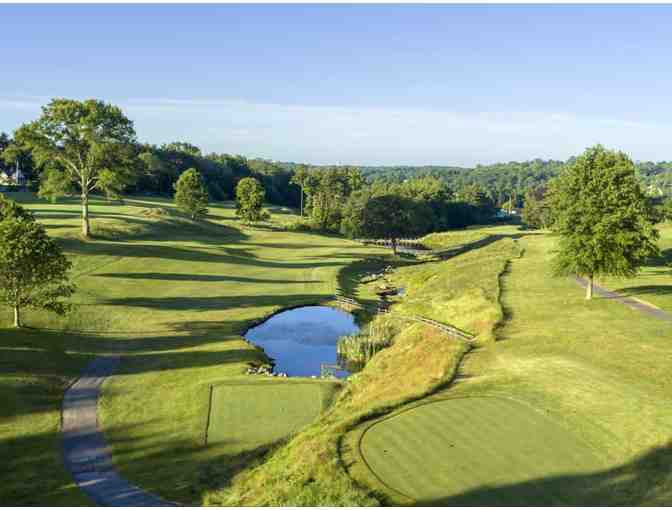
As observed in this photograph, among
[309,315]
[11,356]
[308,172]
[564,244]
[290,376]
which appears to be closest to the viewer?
[11,356]

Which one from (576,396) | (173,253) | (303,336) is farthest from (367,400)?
(173,253)

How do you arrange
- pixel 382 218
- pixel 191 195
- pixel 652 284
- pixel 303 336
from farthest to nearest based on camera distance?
pixel 382 218 < pixel 191 195 < pixel 652 284 < pixel 303 336

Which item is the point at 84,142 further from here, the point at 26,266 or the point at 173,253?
the point at 26,266

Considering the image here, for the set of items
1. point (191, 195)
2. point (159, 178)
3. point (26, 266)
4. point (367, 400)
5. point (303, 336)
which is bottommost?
point (303, 336)

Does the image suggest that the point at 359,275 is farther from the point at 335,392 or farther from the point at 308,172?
the point at 308,172

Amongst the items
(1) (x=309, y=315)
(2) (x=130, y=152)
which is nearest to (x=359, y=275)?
(1) (x=309, y=315)

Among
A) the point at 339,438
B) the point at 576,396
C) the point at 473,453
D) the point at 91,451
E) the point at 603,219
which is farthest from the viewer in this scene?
the point at 603,219

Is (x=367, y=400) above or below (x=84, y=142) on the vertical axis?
below
